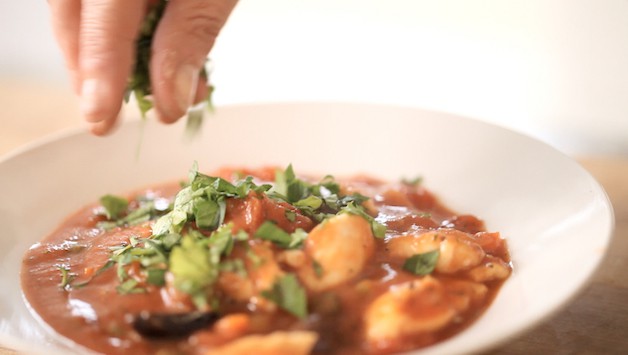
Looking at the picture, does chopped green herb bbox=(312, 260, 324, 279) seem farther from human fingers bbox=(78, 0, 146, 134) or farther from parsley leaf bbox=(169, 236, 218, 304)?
human fingers bbox=(78, 0, 146, 134)

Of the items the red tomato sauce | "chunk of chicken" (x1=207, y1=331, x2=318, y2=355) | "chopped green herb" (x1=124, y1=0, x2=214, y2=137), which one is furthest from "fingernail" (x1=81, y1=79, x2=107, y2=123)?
"chunk of chicken" (x1=207, y1=331, x2=318, y2=355)

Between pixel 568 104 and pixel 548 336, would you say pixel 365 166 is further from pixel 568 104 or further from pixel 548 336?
pixel 568 104

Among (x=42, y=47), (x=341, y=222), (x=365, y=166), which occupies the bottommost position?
(x=42, y=47)

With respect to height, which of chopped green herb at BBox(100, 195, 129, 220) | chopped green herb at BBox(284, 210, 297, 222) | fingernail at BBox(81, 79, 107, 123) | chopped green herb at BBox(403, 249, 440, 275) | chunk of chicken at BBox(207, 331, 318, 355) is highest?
fingernail at BBox(81, 79, 107, 123)

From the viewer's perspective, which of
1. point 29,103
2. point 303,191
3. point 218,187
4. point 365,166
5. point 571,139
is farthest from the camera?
point 571,139

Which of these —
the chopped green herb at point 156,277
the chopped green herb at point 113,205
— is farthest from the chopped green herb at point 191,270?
the chopped green herb at point 113,205

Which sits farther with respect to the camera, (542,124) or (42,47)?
(42,47)

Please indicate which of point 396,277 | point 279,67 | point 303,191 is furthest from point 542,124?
point 396,277
